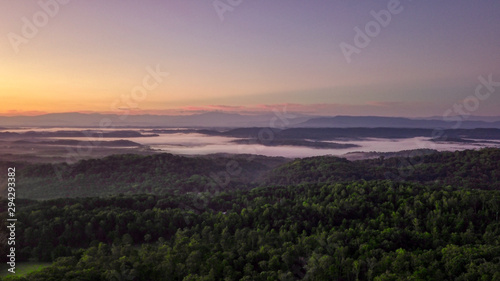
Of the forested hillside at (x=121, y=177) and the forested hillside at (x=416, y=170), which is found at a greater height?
the forested hillside at (x=416, y=170)

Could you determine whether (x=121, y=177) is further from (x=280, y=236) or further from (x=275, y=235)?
(x=280, y=236)

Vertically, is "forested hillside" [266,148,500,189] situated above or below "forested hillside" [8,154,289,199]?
above

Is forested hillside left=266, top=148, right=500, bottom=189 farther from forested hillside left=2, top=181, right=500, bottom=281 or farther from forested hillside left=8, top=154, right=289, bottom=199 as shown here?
forested hillside left=2, top=181, right=500, bottom=281

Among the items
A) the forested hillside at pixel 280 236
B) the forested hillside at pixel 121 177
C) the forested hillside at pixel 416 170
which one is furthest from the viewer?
the forested hillside at pixel 416 170

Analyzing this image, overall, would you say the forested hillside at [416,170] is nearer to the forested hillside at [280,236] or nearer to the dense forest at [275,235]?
the dense forest at [275,235]

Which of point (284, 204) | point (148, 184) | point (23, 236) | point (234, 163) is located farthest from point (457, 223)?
point (234, 163)

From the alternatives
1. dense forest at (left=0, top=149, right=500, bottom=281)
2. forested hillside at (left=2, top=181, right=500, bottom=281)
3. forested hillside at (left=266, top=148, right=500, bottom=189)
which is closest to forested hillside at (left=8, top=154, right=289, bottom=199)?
forested hillside at (left=266, top=148, right=500, bottom=189)

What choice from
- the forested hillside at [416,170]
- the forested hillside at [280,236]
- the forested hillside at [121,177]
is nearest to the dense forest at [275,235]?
the forested hillside at [280,236]

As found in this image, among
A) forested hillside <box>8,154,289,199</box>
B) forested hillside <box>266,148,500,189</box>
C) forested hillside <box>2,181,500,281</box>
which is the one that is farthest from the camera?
forested hillside <box>266,148,500,189</box>

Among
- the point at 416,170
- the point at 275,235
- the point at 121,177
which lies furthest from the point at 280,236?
the point at 416,170

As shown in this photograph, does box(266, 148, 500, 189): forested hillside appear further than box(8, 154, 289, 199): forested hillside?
Yes
